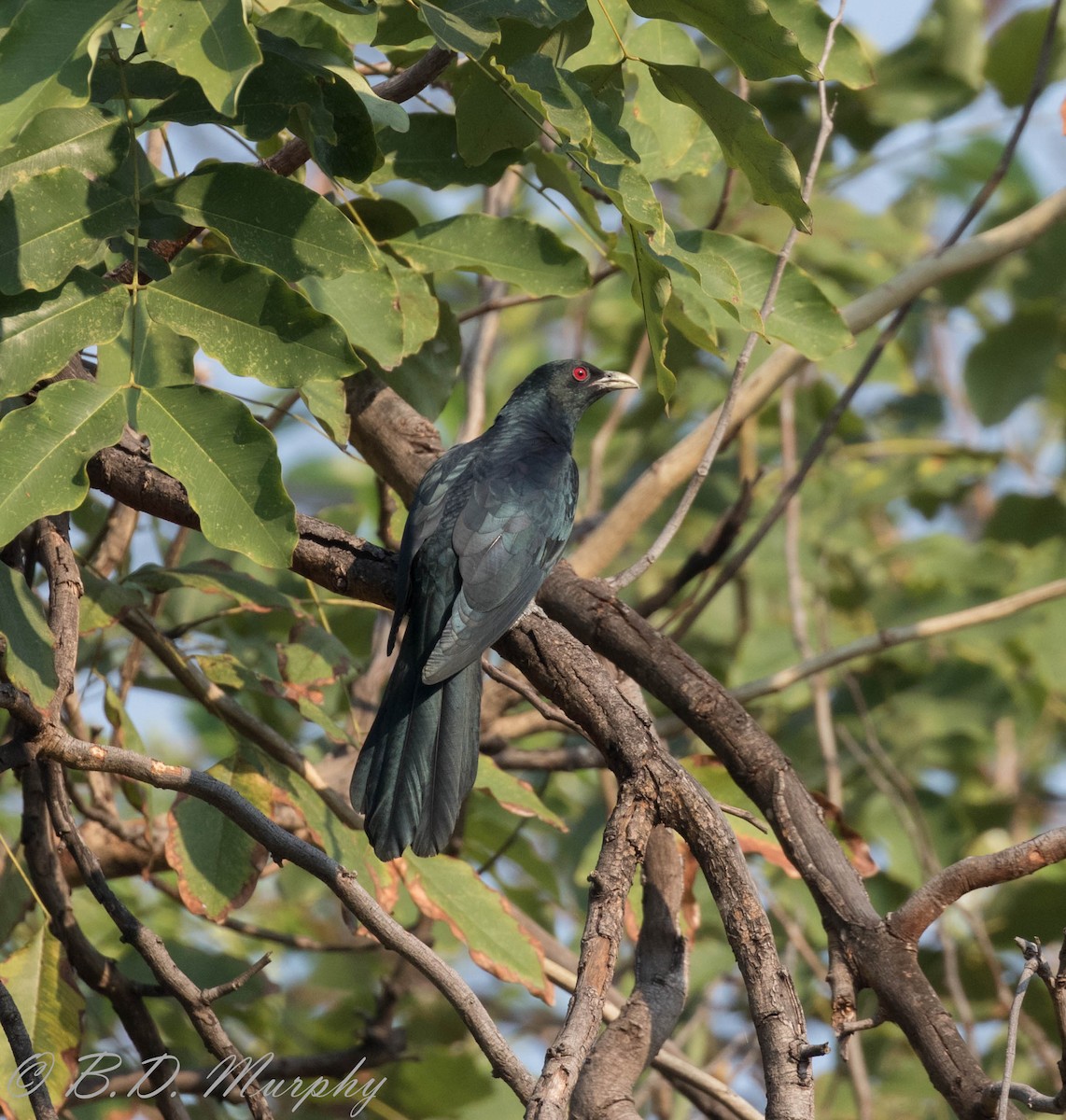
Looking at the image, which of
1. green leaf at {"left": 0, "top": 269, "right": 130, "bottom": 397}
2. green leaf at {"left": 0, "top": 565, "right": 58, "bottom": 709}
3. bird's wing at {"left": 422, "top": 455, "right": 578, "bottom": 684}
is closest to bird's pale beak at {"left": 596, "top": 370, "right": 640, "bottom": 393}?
bird's wing at {"left": 422, "top": 455, "right": 578, "bottom": 684}

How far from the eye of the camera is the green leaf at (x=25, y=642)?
2.58 m

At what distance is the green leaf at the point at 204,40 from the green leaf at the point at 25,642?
48.8 inches

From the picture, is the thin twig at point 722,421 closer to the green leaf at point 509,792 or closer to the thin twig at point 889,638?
the green leaf at point 509,792

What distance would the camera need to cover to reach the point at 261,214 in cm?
265

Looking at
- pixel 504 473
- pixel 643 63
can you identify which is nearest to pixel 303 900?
pixel 504 473

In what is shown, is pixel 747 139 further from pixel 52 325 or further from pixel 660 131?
pixel 52 325

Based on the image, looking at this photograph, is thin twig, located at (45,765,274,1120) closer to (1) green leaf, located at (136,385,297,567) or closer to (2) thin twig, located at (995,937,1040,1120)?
(1) green leaf, located at (136,385,297,567)

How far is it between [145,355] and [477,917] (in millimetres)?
1803

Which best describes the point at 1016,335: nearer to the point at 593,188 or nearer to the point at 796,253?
the point at 796,253

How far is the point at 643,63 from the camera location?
8.57 ft

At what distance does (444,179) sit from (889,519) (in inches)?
244

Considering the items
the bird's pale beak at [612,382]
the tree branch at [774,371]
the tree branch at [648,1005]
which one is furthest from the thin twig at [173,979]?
the bird's pale beak at [612,382]

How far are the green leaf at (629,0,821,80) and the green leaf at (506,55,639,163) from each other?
24cm

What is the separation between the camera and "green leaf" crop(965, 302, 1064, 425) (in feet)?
19.2
